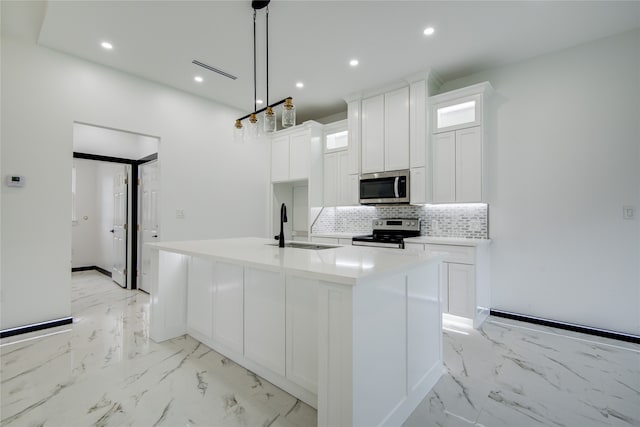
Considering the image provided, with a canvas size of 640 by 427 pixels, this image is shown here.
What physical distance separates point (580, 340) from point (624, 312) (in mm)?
513

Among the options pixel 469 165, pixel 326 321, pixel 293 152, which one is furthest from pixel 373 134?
pixel 326 321

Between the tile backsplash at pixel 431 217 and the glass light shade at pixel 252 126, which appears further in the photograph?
the tile backsplash at pixel 431 217

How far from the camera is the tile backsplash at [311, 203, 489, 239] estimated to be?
354cm

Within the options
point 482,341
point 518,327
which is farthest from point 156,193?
point 518,327

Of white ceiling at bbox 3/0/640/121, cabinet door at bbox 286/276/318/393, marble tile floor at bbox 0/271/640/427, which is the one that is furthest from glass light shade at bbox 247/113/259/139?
marble tile floor at bbox 0/271/640/427

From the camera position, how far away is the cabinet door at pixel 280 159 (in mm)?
4934

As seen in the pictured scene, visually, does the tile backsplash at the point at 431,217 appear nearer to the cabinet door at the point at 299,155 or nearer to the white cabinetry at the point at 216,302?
the cabinet door at the point at 299,155

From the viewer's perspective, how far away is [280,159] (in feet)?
16.5

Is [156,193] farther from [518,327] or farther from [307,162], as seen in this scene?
[518,327]

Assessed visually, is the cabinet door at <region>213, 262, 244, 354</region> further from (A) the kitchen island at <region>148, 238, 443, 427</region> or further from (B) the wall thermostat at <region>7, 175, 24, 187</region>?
(B) the wall thermostat at <region>7, 175, 24, 187</region>

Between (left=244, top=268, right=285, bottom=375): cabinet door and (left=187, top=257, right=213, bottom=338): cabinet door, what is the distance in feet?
1.75

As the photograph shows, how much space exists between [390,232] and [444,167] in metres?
1.14

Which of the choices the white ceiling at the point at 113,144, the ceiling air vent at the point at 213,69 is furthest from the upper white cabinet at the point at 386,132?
the white ceiling at the point at 113,144

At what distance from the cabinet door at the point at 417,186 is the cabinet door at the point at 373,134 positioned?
0.44 m
